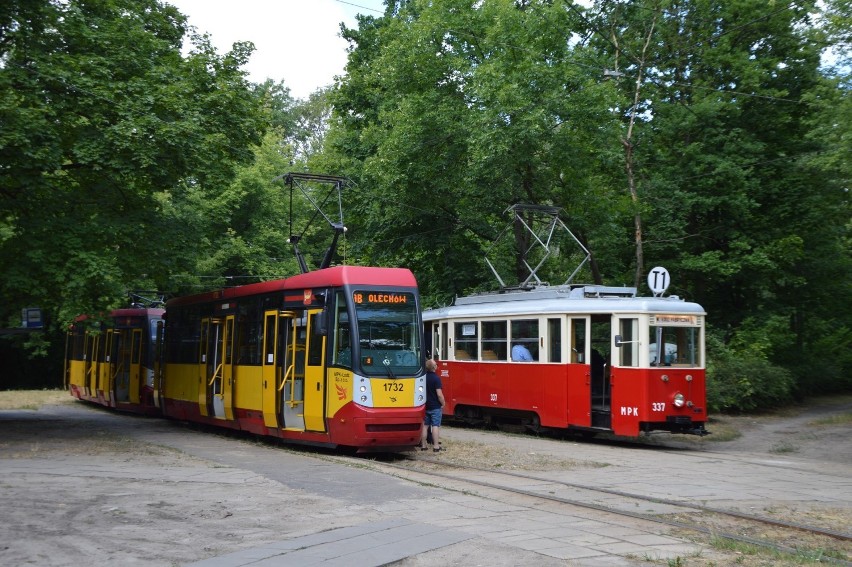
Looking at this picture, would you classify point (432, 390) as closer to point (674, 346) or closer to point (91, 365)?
point (674, 346)

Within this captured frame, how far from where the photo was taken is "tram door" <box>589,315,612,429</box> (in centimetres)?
1905

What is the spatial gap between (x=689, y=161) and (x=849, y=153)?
1006 centimetres

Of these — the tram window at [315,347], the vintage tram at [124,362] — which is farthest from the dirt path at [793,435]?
the vintage tram at [124,362]

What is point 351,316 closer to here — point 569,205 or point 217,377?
point 217,377

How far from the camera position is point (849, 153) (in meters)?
18.9

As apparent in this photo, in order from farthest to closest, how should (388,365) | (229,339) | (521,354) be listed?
(521,354), (229,339), (388,365)

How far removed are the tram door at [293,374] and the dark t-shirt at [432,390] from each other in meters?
2.30

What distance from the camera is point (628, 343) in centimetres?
1844

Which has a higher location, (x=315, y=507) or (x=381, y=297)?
(x=381, y=297)

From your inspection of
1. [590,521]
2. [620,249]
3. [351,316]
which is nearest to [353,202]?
[620,249]

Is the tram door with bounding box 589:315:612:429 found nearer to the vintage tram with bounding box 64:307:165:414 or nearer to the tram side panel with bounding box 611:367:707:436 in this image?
the tram side panel with bounding box 611:367:707:436

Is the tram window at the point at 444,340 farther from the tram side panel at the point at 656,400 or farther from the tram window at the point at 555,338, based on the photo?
the tram side panel at the point at 656,400

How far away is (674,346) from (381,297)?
6659 mm

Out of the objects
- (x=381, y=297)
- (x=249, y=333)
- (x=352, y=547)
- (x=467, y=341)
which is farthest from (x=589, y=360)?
(x=352, y=547)
